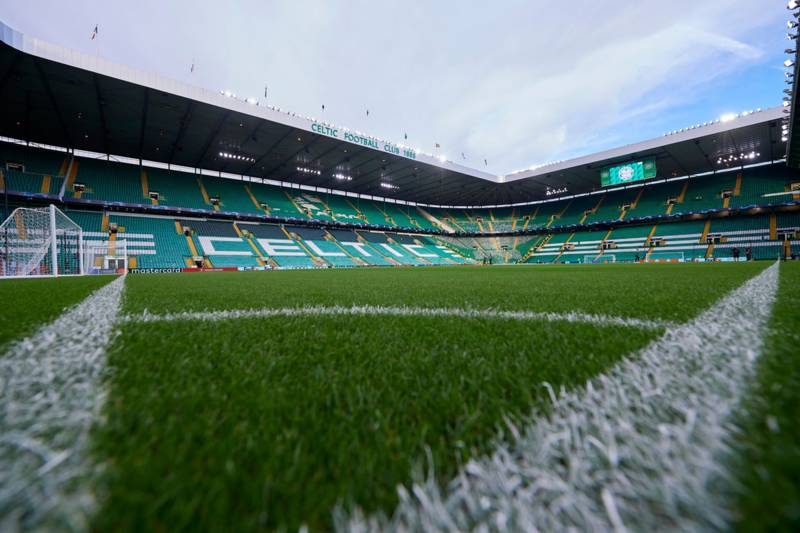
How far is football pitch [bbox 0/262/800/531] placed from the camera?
0.41 metres

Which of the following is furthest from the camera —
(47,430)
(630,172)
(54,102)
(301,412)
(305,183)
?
(305,183)

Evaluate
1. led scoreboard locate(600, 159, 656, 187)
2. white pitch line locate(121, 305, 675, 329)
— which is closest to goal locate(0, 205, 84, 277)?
white pitch line locate(121, 305, 675, 329)

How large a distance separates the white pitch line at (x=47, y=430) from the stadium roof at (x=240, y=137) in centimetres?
1597

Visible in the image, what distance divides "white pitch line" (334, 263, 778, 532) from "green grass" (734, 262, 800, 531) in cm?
2

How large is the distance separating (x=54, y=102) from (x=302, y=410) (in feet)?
69.2

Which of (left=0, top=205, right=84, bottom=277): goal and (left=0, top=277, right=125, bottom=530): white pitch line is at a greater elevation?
(left=0, top=205, right=84, bottom=277): goal

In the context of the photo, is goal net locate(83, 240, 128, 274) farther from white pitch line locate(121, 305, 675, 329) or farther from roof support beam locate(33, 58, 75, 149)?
white pitch line locate(121, 305, 675, 329)

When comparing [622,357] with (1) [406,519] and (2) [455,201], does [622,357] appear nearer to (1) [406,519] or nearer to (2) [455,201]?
(1) [406,519]

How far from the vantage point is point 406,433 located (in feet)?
2.02

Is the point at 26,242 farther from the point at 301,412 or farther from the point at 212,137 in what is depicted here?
the point at 301,412

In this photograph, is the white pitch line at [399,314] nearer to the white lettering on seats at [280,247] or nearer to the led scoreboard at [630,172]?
the white lettering on seats at [280,247]

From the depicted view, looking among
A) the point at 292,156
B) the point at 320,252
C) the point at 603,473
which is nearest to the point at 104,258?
the point at 320,252

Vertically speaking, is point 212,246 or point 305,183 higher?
point 305,183

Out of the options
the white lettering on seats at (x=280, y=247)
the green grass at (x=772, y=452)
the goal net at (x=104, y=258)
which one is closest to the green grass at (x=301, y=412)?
A: the green grass at (x=772, y=452)
